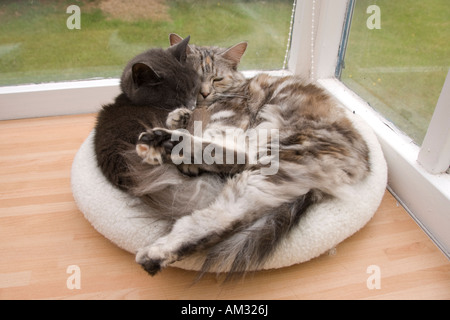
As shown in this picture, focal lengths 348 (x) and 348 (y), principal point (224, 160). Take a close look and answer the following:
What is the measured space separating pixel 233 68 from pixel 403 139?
1.05 m

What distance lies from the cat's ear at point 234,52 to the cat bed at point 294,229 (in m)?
0.98

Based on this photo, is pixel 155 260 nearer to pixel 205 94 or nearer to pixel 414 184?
pixel 205 94

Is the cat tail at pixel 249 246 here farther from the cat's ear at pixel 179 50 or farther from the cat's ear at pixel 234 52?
the cat's ear at pixel 234 52

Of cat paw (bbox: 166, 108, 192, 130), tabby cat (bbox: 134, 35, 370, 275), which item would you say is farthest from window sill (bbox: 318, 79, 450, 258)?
cat paw (bbox: 166, 108, 192, 130)

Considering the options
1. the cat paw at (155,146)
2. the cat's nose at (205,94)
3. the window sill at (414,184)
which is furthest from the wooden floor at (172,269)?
the cat's nose at (205,94)

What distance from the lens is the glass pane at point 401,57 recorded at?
1.78 meters

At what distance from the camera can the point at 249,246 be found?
1232mm

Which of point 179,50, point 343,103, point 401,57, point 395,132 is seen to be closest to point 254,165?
point 179,50

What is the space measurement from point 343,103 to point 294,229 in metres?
1.24

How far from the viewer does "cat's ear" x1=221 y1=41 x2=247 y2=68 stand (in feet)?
6.70

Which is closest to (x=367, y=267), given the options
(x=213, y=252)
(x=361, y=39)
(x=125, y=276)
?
(x=213, y=252)

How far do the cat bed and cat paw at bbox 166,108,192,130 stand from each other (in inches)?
15.0

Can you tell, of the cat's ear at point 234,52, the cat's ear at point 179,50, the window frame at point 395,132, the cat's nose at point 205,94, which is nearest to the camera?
Answer: the window frame at point 395,132
